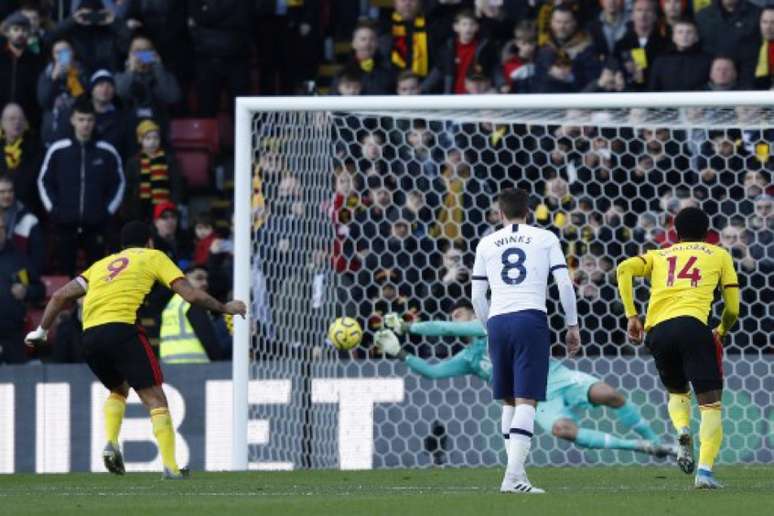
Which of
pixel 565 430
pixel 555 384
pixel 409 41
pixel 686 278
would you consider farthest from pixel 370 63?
pixel 686 278

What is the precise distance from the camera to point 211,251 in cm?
1755

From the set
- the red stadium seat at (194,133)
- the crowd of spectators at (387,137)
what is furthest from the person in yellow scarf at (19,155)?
the red stadium seat at (194,133)

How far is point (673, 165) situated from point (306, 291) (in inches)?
117

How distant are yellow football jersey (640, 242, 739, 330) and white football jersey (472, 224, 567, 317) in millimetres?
853

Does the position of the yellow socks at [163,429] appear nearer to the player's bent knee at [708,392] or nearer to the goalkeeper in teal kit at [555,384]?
the goalkeeper in teal kit at [555,384]

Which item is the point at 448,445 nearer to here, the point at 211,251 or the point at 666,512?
the point at 211,251

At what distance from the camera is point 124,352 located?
41.7 ft

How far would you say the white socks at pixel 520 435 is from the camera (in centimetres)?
1065

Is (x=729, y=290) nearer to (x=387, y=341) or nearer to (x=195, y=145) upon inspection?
(x=387, y=341)

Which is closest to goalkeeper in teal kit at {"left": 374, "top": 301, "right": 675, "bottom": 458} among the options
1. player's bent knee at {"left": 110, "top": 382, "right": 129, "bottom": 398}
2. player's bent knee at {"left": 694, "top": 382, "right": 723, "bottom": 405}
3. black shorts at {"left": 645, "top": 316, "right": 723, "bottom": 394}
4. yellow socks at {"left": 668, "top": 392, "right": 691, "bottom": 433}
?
player's bent knee at {"left": 110, "top": 382, "right": 129, "bottom": 398}

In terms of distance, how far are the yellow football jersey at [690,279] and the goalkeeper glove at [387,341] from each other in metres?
3.17

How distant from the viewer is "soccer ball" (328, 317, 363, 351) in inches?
561

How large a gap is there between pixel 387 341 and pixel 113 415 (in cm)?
223

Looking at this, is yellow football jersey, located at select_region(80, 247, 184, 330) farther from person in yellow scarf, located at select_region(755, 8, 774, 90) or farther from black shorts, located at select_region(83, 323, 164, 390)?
person in yellow scarf, located at select_region(755, 8, 774, 90)
